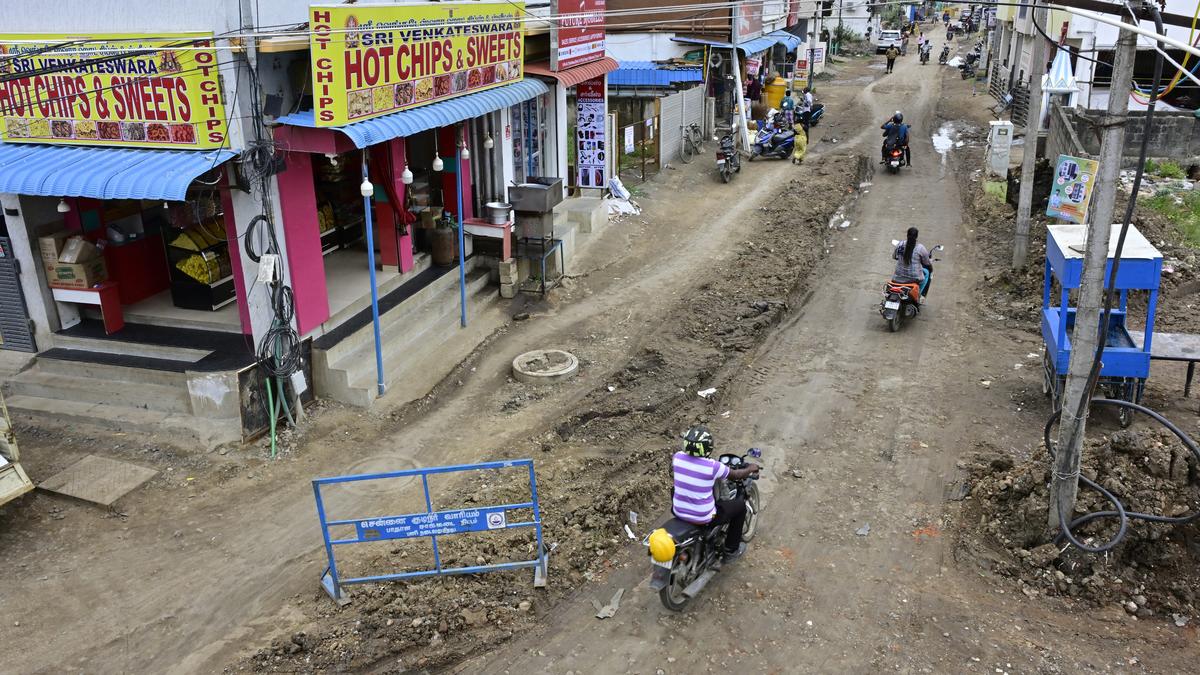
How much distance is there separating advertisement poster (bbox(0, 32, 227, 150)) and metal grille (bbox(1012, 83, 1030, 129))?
24.8 meters

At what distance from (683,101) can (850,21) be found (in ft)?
139

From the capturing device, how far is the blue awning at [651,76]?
25.3 m

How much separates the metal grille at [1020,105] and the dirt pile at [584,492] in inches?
603

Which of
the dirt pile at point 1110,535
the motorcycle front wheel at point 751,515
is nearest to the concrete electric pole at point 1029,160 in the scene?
the dirt pile at point 1110,535

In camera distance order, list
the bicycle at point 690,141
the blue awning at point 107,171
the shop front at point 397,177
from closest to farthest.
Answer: the blue awning at point 107,171 → the shop front at point 397,177 → the bicycle at point 690,141

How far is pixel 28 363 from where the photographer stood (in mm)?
11336

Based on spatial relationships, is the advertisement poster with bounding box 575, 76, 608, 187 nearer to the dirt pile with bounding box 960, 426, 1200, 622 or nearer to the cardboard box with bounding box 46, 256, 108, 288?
the cardboard box with bounding box 46, 256, 108, 288

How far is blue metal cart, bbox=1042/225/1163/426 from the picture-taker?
9391mm

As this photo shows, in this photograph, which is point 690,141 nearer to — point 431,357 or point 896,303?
point 896,303

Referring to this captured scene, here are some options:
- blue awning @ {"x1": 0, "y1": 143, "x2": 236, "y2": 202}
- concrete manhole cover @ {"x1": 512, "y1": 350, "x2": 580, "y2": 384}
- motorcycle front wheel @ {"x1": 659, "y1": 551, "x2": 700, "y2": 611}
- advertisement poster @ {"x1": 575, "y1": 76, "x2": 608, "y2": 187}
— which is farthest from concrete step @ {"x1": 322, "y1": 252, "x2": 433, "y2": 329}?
motorcycle front wheel @ {"x1": 659, "y1": 551, "x2": 700, "y2": 611}

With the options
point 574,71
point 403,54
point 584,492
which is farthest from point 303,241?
point 574,71

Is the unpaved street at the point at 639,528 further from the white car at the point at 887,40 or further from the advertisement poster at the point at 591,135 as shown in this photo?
the white car at the point at 887,40

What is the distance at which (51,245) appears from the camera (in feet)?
36.6

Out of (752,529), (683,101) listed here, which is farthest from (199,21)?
(683,101)
